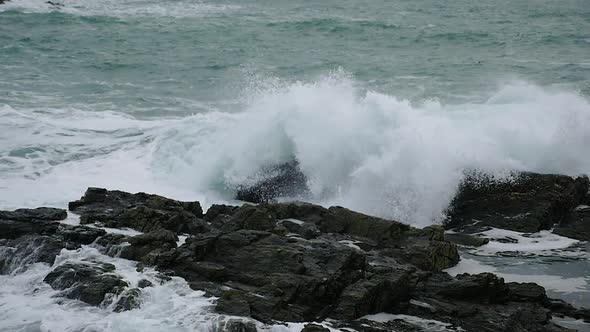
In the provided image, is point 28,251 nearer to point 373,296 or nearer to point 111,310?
point 111,310

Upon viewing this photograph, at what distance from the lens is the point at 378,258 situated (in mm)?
9570

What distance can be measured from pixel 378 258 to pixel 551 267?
8.32ft

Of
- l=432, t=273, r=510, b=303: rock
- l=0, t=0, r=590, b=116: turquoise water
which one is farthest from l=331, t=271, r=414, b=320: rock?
l=0, t=0, r=590, b=116: turquoise water

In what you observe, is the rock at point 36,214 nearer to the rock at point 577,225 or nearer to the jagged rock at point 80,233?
the jagged rock at point 80,233

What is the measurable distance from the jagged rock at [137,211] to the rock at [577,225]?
17.9 ft

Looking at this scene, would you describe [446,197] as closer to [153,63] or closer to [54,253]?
[54,253]

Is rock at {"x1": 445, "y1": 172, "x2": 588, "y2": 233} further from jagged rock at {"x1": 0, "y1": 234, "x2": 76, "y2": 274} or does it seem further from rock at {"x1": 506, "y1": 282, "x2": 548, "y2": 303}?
jagged rock at {"x1": 0, "y1": 234, "x2": 76, "y2": 274}

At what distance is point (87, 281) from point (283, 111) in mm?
7245

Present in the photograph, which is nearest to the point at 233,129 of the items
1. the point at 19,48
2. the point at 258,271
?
the point at 258,271

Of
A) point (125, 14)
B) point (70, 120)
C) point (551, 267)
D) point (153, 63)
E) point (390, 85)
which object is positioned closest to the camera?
point (551, 267)

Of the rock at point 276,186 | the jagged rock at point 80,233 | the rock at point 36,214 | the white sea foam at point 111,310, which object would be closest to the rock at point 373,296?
the white sea foam at point 111,310

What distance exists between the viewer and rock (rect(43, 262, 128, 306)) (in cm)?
851

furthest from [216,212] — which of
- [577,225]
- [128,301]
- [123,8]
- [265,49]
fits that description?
[123,8]

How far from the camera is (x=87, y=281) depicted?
28.7 ft
